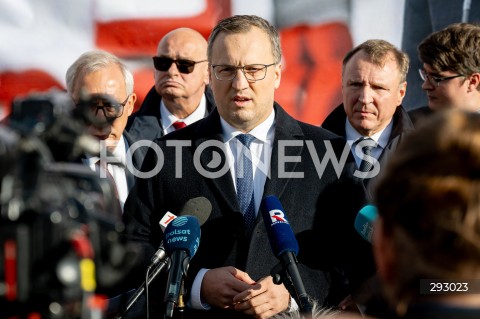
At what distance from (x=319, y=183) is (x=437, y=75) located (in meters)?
1.37

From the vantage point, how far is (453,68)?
16.8 ft

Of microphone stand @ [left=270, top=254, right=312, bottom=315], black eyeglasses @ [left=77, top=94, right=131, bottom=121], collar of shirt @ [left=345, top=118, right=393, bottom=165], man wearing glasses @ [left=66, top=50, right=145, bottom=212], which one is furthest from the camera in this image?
collar of shirt @ [left=345, top=118, right=393, bottom=165]

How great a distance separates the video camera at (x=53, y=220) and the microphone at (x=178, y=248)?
0.92 meters

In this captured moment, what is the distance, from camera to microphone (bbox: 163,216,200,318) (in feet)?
9.94

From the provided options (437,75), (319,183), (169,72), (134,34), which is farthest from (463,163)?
(134,34)

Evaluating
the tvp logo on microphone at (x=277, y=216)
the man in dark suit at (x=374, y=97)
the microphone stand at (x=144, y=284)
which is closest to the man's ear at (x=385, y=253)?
the microphone stand at (x=144, y=284)

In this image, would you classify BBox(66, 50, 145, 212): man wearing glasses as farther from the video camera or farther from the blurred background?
the video camera

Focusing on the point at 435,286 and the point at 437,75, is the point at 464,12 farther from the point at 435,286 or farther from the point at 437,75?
the point at 435,286

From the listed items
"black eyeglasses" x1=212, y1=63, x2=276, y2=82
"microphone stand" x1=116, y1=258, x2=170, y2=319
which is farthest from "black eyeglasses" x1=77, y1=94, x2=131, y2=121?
"black eyeglasses" x1=212, y1=63, x2=276, y2=82

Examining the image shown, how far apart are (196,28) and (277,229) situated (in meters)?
3.38

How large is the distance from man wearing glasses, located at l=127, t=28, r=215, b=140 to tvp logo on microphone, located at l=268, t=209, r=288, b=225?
2.43 meters

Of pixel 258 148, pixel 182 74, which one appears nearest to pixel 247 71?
pixel 258 148

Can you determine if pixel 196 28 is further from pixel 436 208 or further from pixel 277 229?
pixel 436 208

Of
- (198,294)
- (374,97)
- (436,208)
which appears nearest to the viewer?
(436,208)
